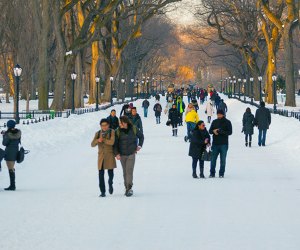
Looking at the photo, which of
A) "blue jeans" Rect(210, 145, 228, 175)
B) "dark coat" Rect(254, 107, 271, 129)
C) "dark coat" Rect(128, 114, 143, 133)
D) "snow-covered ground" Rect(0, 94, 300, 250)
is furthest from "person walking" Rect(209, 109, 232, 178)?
"dark coat" Rect(254, 107, 271, 129)

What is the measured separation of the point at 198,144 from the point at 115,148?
329cm

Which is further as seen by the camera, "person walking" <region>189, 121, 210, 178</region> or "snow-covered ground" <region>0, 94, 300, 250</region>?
"person walking" <region>189, 121, 210, 178</region>

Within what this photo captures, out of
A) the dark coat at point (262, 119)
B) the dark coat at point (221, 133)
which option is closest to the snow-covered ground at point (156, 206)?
the dark coat at point (221, 133)

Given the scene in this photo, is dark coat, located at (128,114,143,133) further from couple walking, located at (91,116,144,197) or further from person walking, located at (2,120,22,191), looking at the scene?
couple walking, located at (91,116,144,197)

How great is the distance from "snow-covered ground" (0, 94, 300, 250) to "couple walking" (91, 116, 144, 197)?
1.24ft

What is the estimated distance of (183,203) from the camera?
12.4 metres

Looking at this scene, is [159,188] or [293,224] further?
[159,188]

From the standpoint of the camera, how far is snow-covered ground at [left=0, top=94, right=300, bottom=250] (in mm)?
9133

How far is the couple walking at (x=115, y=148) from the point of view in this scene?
43.0 ft

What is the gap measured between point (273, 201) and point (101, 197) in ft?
9.90

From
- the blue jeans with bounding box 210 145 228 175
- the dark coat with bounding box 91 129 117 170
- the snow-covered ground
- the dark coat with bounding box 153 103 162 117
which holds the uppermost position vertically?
the dark coat with bounding box 153 103 162 117

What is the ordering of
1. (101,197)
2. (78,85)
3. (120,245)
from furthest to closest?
(78,85)
(101,197)
(120,245)

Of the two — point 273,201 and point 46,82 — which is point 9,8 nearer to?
point 46,82

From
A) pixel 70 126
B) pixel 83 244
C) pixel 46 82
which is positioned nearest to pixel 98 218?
pixel 83 244
